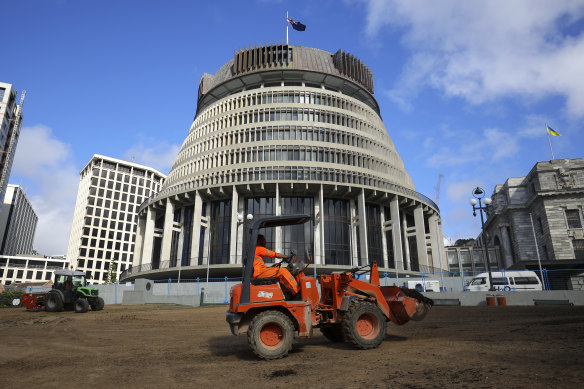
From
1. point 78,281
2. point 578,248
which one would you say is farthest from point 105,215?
point 578,248

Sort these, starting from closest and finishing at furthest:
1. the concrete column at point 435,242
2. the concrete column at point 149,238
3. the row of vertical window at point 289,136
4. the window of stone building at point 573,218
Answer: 1. the concrete column at point 149,238
2. the row of vertical window at point 289,136
3. the concrete column at point 435,242
4. the window of stone building at point 573,218

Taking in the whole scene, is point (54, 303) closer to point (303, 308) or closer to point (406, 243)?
point (303, 308)

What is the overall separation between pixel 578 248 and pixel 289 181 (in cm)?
4876

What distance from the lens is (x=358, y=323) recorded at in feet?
28.6

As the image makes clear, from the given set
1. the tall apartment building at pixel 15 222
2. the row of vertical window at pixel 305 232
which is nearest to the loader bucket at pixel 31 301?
the row of vertical window at pixel 305 232

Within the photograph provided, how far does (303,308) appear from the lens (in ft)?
26.9

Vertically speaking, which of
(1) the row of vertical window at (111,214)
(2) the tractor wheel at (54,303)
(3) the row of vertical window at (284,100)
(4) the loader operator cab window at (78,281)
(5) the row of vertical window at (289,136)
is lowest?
(2) the tractor wheel at (54,303)

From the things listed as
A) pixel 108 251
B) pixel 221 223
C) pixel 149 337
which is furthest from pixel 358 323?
pixel 108 251

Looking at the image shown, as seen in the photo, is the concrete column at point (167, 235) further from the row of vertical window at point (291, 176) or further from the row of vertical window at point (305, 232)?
the row of vertical window at point (291, 176)

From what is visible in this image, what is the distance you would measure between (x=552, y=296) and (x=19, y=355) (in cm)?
2594

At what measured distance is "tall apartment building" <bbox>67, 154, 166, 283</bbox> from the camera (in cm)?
10975

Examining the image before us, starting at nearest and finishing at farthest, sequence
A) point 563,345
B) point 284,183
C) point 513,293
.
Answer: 1. point 563,345
2. point 513,293
3. point 284,183

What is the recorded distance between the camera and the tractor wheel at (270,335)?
7.77 meters

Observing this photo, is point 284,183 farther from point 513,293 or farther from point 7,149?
point 7,149
